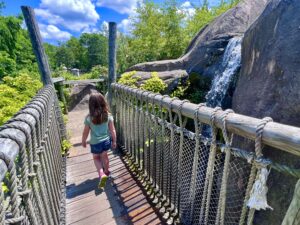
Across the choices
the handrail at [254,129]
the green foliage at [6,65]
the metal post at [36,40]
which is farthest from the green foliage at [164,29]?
the green foliage at [6,65]

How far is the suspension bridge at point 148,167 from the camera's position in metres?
1.33

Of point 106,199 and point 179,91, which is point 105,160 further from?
point 179,91

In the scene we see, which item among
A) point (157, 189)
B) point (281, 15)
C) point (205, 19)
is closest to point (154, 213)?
point (157, 189)

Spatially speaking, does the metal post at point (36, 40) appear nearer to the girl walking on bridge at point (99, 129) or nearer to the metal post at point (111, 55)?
the metal post at point (111, 55)

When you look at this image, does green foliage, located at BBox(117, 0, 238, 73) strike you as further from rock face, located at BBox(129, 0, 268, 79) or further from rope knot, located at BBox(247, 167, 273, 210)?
rope knot, located at BBox(247, 167, 273, 210)

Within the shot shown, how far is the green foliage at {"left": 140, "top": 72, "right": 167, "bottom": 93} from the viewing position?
630 cm

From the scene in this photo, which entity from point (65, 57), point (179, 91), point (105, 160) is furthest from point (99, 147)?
point (65, 57)

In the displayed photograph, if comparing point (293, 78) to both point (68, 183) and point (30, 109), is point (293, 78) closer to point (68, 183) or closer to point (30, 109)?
point (30, 109)

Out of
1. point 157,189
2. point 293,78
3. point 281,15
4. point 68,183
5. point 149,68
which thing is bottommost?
point 68,183

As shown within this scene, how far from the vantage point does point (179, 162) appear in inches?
96.6

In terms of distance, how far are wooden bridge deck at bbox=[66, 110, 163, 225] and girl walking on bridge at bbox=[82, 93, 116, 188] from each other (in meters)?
0.23

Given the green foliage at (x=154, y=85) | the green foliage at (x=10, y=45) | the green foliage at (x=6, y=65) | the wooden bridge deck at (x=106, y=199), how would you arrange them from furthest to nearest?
the green foliage at (x=10, y=45), the green foliage at (x=6, y=65), the green foliage at (x=154, y=85), the wooden bridge deck at (x=106, y=199)

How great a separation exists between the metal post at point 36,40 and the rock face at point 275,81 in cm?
365

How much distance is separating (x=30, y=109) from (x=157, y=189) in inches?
75.4
